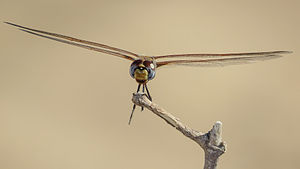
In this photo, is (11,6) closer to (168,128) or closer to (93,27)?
(93,27)

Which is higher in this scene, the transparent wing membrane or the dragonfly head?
the transparent wing membrane

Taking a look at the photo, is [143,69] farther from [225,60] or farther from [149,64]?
[225,60]

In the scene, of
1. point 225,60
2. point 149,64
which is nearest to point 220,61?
point 225,60

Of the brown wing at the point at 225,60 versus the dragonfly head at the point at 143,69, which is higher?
the brown wing at the point at 225,60

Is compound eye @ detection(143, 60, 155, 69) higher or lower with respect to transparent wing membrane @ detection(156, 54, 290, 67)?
lower

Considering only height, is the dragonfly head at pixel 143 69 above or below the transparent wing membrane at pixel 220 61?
below

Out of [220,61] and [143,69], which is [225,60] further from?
[143,69]

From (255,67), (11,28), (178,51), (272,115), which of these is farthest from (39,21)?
(272,115)

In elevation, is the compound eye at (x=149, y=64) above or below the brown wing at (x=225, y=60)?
below

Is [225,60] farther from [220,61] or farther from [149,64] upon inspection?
[149,64]

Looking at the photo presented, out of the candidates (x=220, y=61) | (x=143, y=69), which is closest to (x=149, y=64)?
(x=143, y=69)

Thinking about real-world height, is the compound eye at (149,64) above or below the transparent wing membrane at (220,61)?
below
